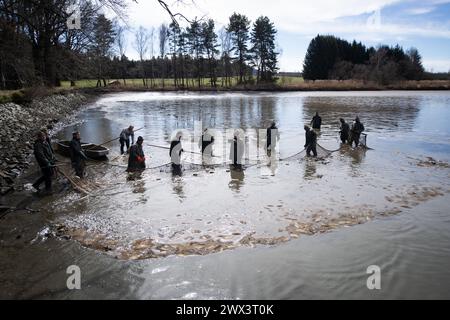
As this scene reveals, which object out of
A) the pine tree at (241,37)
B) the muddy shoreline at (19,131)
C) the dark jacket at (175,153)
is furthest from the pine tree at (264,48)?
the dark jacket at (175,153)

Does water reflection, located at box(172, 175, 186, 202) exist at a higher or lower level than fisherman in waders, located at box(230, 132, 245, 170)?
lower

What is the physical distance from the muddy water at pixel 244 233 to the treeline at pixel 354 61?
67.6 m

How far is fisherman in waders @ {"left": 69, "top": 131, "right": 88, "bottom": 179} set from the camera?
12.6m

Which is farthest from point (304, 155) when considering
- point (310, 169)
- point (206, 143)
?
point (206, 143)

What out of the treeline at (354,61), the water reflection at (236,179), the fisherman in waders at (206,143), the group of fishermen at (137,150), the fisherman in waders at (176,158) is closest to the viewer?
the group of fishermen at (137,150)

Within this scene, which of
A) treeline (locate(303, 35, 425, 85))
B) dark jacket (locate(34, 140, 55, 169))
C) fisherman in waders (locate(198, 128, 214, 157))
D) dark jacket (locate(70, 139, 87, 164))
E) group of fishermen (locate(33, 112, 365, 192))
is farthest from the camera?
treeline (locate(303, 35, 425, 85))

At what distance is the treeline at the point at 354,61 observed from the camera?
77.4 meters

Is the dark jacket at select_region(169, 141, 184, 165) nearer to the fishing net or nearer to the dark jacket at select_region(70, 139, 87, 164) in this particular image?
the dark jacket at select_region(70, 139, 87, 164)

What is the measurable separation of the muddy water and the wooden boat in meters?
0.61

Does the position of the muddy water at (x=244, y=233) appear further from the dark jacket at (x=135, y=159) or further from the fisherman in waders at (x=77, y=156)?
the fisherman in waders at (x=77, y=156)

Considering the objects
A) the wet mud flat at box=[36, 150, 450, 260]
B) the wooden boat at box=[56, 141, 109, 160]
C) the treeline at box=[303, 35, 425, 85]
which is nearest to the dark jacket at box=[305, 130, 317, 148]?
the wet mud flat at box=[36, 150, 450, 260]

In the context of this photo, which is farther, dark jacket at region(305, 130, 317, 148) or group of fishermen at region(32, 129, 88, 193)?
dark jacket at region(305, 130, 317, 148)

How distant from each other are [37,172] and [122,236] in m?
7.00

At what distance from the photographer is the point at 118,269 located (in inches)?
275
